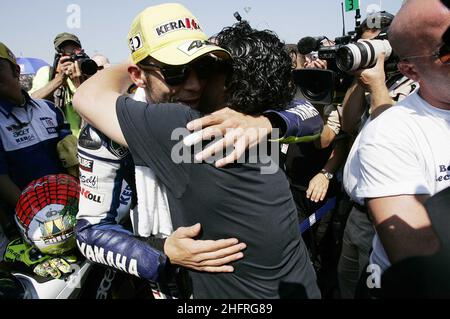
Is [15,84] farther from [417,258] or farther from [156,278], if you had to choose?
[417,258]

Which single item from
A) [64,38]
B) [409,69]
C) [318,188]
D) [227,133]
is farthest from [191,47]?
[64,38]

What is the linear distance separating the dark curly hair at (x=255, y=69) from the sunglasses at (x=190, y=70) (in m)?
0.07

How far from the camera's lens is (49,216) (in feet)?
5.07

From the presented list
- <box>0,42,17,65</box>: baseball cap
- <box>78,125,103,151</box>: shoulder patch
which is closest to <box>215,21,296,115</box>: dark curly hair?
<box>78,125,103,151</box>: shoulder patch

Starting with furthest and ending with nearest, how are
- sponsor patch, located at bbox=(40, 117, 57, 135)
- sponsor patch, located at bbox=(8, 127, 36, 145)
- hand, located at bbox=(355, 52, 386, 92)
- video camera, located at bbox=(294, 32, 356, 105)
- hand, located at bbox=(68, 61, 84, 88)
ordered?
hand, located at bbox=(68, 61, 84, 88)
sponsor patch, located at bbox=(40, 117, 57, 135)
sponsor patch, located at bbox=(8, 127, 36, 145)
video camera, located at bbox=(294, 32, 356, 105)
hand, located at bbox=(355, 52, 386, 92)

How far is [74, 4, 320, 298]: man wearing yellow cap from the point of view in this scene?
1.12 meters

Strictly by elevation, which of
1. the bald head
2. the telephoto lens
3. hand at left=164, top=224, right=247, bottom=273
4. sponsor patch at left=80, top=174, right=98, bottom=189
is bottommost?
hand at left=164, top=224, right=247, bottom=273

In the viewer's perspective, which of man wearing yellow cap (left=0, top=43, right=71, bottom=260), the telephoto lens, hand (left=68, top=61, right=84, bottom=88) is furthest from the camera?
hand (left=68, top=61, right=84, bottom=88)

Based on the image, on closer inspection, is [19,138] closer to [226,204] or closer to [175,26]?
[175,26]

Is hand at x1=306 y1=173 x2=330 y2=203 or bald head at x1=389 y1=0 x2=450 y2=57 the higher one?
bald head at x1=389 y1=0 x2=450 y2=57

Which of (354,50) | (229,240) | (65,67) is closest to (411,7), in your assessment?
(354,50)

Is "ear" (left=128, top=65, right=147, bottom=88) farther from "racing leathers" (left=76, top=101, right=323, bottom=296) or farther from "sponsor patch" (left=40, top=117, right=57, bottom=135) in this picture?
"sponsor patch" (left=40, top=117, right=57, bottom=135)

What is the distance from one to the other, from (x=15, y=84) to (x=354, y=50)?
8.44 ft

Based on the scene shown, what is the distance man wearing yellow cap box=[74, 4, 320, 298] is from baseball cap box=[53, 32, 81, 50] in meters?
3.21
